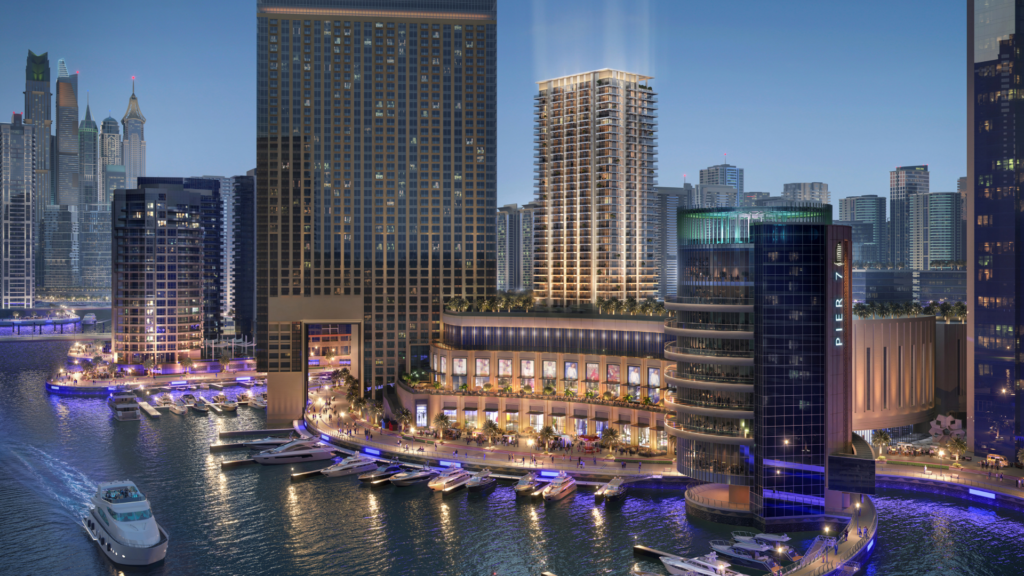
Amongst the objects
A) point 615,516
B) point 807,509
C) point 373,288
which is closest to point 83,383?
point 373,288

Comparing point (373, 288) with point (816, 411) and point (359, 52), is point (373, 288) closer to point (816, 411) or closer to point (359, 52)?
point (359, 52)

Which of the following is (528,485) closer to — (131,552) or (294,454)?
(294,454)

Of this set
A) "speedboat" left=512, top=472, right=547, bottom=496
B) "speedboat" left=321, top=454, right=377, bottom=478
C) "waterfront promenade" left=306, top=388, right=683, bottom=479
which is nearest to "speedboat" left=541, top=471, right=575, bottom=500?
"speedboat" left=512, top=472, right=547, bottom=496

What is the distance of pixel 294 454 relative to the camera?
11456 cm

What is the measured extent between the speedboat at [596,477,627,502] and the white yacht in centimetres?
10395

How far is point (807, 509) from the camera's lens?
8025 cm

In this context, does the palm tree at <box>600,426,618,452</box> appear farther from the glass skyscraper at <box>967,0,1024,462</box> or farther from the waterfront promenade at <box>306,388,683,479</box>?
the glass skyscraper at <box>967,0,1024,462</box>

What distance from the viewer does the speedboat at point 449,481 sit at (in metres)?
96.5

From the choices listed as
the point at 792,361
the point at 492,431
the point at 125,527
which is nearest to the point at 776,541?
the point at 792,361

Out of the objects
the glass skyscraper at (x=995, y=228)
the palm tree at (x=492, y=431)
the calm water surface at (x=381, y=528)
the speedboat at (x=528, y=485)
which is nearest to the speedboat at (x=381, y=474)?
the calm water surface at (x=381, y=528)

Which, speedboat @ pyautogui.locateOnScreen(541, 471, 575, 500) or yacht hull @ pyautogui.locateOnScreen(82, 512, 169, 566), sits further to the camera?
speedboat @ pyautogui.locateOnScreen(541, 471, 575, 500)

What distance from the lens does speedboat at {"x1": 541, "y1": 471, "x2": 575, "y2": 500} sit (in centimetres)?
9131

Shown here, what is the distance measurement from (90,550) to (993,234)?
11154 centimetres

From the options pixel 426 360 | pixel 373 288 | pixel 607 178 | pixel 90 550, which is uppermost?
pixel 607 178
